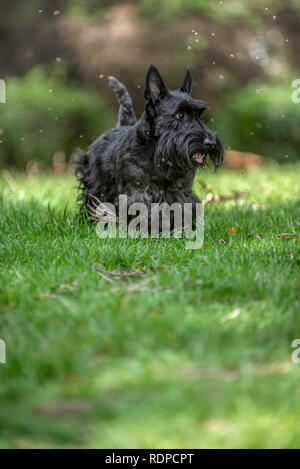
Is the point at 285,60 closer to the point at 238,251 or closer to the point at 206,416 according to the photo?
the point at 238,251

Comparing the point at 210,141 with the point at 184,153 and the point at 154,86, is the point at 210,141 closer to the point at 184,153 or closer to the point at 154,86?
the point at 184,153

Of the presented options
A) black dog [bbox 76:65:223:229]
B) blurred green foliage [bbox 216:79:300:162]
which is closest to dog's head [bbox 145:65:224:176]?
black dog [bbox 76:65:223:229]

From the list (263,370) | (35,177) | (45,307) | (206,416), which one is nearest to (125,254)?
(45,307)

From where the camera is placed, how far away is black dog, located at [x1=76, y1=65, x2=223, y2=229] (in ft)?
16.0

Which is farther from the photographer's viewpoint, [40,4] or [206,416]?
[40,4]

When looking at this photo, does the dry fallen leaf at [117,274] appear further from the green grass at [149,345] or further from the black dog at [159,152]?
the black dog at [159,152]

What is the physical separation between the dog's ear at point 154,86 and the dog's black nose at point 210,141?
44 cm

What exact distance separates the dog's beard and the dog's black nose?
3cm

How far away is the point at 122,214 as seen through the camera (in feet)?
17.2

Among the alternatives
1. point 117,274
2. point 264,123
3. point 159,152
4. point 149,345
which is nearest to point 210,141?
point 159,152

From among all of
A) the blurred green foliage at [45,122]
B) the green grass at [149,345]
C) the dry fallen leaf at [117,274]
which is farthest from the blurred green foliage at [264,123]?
the dry fallen leaf at [117,274]

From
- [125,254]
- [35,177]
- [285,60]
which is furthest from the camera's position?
[285,60]

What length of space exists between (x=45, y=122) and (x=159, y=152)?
18.1 ft
